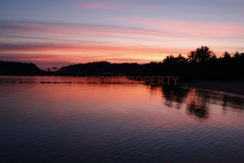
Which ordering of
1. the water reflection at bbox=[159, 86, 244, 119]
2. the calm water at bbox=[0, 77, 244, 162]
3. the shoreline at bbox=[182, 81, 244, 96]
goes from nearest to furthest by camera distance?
the calm water at bbox=[0, 77, 244, 162]
the water reflection at bbox=[159, 86, 244, 119]
the shoreline at bbox=[182, 81, 244, 96]

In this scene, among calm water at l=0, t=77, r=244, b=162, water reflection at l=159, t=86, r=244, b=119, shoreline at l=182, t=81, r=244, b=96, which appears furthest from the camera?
shoreline at l=182, t=81, r=244, b=96

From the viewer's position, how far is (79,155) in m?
12.3

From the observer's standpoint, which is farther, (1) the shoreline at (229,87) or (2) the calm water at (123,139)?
(1) the shoreline at (229,87)

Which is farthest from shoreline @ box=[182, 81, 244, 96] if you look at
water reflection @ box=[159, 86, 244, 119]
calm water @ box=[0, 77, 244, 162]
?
calm water @ box=[0, 77, 244, 162]

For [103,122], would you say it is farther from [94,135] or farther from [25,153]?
[25,153]

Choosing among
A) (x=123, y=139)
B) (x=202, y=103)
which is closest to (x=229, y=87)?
(x=202, y=103)

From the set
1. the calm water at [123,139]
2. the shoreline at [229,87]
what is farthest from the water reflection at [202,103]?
the shoreline at [229,87]

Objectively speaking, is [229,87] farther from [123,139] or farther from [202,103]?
[123,139]

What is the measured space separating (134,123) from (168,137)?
17.3ft

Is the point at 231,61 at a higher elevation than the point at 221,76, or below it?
higher

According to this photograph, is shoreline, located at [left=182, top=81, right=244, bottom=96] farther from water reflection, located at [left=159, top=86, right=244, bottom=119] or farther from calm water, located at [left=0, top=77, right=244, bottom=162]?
calm water, located at [left=0, top=77, right=244, bottom=162]

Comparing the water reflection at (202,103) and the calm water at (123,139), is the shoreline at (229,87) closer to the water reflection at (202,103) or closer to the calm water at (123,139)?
the water reflection at (202,103)

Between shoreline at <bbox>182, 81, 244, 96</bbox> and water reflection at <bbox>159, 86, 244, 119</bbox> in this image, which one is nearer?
water reflection at <bbox>159, 86, 244, 119</bbox>

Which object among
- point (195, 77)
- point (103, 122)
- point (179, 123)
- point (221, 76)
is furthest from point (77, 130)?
A: point (195, 77)
